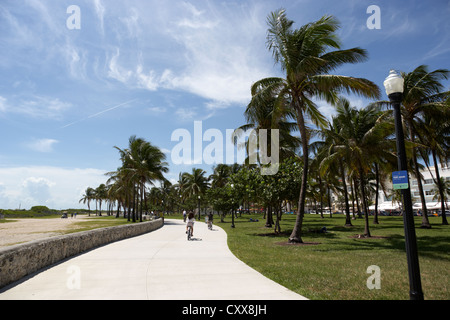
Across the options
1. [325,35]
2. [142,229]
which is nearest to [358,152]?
[325,35]

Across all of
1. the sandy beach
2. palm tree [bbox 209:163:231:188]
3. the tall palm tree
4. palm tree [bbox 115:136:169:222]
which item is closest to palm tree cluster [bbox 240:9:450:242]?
the tall palm tree

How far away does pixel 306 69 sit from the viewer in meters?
13.2

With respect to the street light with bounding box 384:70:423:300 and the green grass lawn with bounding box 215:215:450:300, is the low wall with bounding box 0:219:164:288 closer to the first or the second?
the green grass lawn with bounding box 215:215:450:300

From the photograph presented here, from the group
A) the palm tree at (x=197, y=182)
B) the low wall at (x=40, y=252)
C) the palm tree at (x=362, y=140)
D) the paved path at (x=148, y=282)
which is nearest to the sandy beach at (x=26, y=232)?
the low wall at (x=40, y=252)

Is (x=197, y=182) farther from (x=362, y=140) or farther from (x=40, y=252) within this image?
(x=40, y=252)

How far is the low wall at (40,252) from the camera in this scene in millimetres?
6008

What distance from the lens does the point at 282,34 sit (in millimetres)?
13852

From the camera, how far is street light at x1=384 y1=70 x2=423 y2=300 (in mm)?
4816

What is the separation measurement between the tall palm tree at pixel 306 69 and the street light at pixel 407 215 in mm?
7032

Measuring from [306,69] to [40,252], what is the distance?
1276 cm

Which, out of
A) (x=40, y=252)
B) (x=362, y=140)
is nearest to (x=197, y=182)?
(x=362, y=140)

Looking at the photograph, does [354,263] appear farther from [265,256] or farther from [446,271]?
[265,256]

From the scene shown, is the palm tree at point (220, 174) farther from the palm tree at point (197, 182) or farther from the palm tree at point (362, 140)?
the palm tree at point (362, 140)
